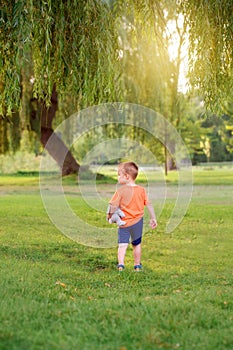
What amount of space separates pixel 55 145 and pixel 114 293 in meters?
16.5

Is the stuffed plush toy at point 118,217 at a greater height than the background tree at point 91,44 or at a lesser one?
lesser

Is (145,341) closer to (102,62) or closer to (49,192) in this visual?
(102,62)

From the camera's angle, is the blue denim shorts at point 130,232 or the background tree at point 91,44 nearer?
the background tree at point 91,44

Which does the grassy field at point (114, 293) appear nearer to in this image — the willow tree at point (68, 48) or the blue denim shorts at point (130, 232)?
the blue denim shorts at point (130, 232)

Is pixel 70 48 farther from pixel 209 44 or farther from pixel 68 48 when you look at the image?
pixel 209 44

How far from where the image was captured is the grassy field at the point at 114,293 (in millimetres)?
3996

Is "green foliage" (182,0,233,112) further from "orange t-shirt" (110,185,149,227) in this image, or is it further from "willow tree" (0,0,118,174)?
"orange t-shirt" (110,185,149,227)

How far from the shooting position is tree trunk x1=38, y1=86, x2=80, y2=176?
63.3ft

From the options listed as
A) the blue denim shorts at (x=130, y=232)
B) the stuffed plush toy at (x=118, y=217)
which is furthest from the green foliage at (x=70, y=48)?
the blue denim shorts at (x=130, y=232)

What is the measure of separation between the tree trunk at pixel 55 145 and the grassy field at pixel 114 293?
8997mm

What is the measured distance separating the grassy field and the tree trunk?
9.00m

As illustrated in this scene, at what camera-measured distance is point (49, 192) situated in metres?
19.7

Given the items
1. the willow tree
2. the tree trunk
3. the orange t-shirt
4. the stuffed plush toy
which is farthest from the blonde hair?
the tree trunk

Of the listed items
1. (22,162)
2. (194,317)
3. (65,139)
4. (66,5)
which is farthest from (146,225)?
(22,162)
